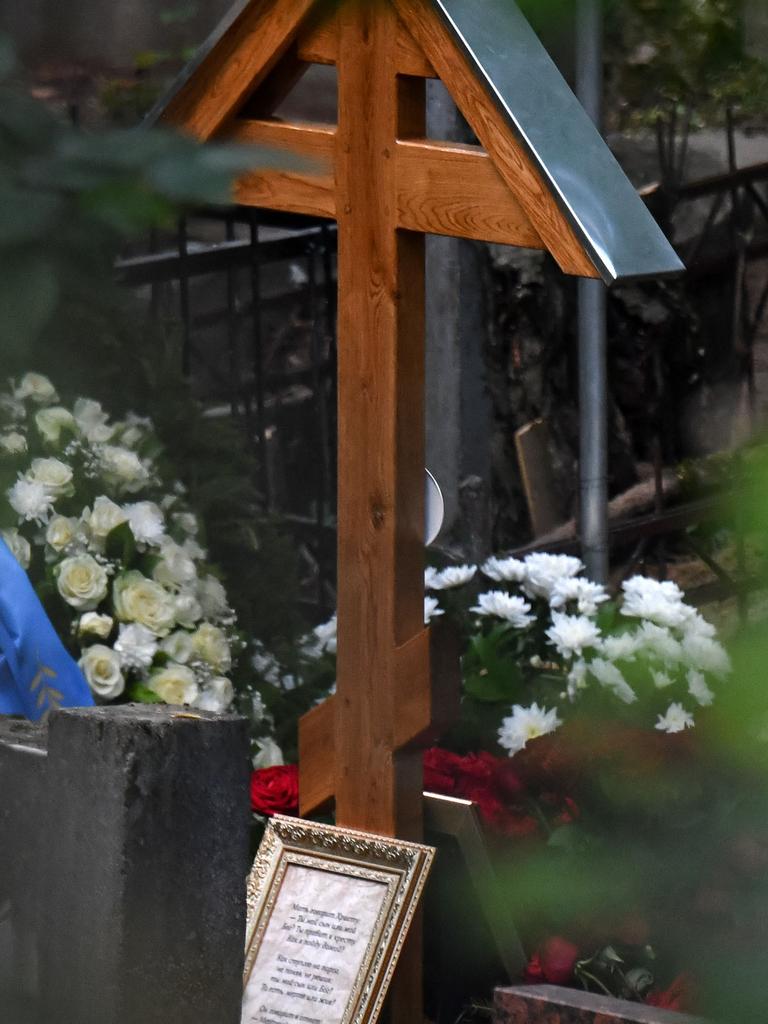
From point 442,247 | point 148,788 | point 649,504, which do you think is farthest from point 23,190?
point 649,504

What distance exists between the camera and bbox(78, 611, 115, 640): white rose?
8.59 ft

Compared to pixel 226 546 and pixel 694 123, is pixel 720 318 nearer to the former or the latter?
pixel 694 123

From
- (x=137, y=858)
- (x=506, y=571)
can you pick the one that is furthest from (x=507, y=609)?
(x=137, y=858)

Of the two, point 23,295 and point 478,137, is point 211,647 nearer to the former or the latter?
point 478,137

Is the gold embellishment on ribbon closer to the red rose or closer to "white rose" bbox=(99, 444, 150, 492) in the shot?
the red rose

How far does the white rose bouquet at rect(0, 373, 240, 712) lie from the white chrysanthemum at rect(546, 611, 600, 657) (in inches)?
23.6

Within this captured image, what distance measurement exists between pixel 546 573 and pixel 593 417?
20.1 inches

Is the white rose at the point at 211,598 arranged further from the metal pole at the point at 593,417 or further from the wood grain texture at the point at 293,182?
the metal pole at the point at 593,417

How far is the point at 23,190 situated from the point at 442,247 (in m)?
3.15

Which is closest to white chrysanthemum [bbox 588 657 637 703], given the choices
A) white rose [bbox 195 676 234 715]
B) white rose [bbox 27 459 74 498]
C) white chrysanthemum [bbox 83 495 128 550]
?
white rose [bbox 195 676 234 715]

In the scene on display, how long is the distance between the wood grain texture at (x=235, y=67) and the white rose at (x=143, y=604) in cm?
86

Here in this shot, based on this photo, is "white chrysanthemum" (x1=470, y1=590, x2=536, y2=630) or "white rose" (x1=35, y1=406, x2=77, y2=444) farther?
→ "white chrysanthemum" (x1=470, y1=590, x2=536, y2=630)

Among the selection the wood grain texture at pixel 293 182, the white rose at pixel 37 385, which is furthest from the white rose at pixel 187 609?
the white rose at pixel 37 385

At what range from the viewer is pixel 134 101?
125cm
